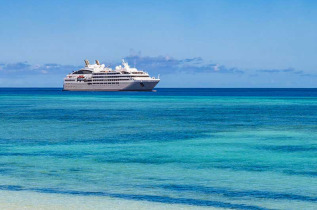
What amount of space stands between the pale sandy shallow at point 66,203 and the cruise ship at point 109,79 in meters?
126

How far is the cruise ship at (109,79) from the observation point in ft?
458

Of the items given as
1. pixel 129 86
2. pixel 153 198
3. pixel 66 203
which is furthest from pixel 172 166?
pixel 129 86

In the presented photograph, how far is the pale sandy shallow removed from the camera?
36.8 feet

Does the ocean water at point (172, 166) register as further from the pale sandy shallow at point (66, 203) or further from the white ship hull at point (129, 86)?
the white ship hull at point (129, 86)

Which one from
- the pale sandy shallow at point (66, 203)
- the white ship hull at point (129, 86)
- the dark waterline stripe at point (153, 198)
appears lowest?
the pale sandy shallow at point (66, 203)

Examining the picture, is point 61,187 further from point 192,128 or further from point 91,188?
point 192,128

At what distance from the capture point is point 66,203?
1156cm

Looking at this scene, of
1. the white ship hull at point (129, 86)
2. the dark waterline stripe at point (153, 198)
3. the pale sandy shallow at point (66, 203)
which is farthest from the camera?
the white ship hull at point (129, 86)

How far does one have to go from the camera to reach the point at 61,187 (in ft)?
43.7

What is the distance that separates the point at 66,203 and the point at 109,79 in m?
132

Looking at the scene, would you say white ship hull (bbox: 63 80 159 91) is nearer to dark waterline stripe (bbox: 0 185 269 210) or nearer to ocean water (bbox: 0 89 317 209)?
ocean water (bbox: 0 89 317 209)

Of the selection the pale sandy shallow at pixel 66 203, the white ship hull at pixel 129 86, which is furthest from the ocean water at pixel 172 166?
the white ship hull at pixel 129 86

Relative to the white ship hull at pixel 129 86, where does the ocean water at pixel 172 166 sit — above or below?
below

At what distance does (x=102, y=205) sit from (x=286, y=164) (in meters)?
8.10
